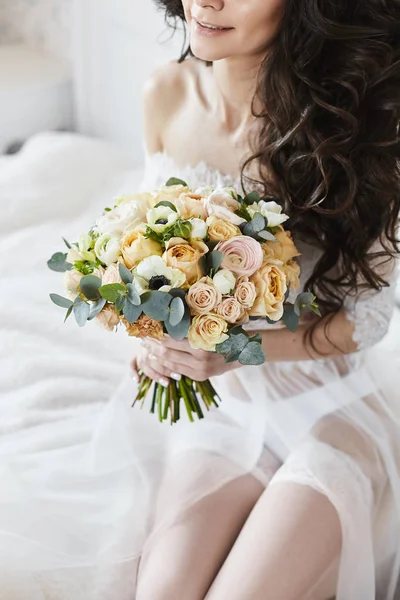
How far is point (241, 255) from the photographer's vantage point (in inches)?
43.3

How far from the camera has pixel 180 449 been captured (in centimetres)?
149

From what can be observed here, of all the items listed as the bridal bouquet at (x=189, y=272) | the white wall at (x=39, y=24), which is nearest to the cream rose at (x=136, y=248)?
the bridal bouquet at (x=189, y=272)

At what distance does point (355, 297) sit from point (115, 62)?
192 cm

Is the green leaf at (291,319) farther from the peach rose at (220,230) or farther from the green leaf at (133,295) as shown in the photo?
the green leaf at (133,295)

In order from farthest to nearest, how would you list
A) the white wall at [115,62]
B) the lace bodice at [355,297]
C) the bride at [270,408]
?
the white wall at [115,62]
the lace bodice at [355,297]
the bride at [270,408]

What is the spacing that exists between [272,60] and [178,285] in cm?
52

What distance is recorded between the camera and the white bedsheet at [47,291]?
1679 mm

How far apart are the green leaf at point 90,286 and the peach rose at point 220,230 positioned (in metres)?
0.19

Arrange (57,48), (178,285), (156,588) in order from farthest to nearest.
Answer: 1. (57,48)
2. (156,588)
3. (178,285)

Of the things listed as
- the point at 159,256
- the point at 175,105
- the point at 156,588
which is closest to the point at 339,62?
the point at 175,105

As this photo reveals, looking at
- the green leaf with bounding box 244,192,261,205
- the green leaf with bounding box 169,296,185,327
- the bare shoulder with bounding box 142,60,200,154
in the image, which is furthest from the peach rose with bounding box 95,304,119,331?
the bare shoulder with bounding box 142,60,200,154

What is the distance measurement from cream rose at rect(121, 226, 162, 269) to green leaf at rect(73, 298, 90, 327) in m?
0.10

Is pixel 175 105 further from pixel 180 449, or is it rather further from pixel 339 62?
pixel 180 449

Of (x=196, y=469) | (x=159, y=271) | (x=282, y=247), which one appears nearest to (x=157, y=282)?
(x=159, y=271)
